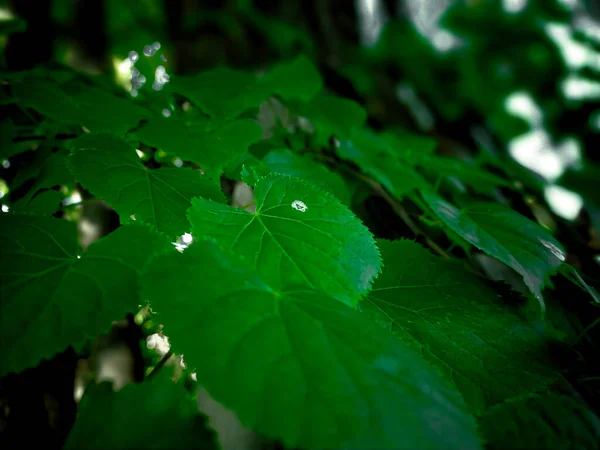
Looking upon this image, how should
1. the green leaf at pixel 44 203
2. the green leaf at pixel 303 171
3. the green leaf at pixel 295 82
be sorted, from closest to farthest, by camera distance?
the green leaf at pixel 44 203 < the green leaf at pixel 303 171 < the green leaf at pixel 295 82

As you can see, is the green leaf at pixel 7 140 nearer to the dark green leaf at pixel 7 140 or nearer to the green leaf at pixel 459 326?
the dark green leaf at pixel 7 140

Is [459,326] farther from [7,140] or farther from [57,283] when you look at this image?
[7,140]

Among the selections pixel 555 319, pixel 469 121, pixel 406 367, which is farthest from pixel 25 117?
pixel 469 121

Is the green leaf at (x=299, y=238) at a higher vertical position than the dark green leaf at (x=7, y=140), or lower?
higher

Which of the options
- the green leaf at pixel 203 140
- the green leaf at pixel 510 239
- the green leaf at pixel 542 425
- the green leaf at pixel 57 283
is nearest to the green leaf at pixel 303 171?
the green leaf at pixel 203 140

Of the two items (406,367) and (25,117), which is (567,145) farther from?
(25,117)
